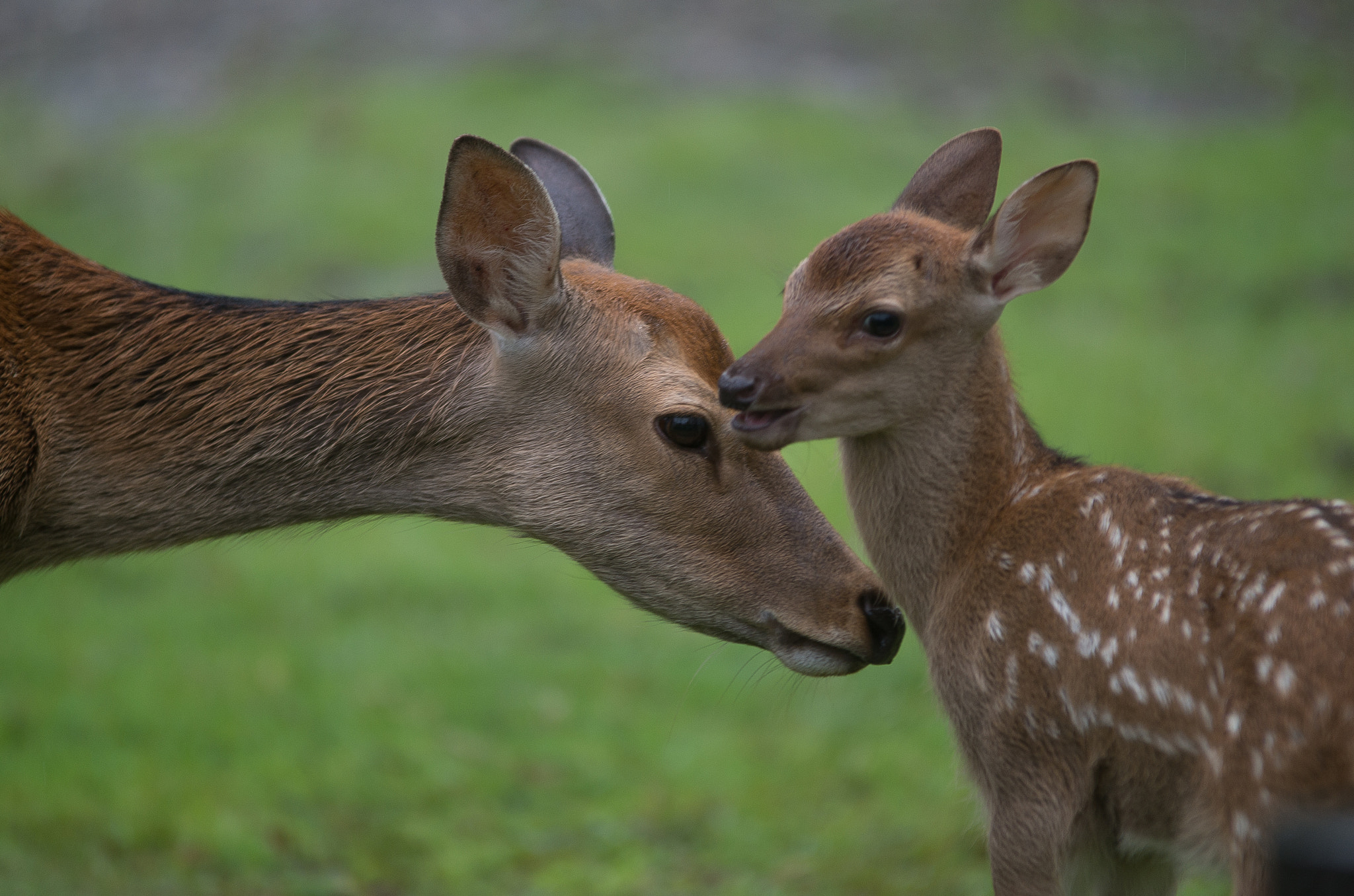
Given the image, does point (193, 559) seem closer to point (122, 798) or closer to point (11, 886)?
point (122, 798)

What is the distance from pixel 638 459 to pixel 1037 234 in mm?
1248

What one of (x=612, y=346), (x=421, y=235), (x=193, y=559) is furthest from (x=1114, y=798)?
(x=421, y=235)

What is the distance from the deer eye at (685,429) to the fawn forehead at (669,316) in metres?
0.14

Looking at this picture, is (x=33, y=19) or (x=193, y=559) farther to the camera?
(x=33, y=19)

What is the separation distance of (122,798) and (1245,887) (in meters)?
5.06

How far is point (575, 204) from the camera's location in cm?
473

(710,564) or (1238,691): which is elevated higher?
(710,564)

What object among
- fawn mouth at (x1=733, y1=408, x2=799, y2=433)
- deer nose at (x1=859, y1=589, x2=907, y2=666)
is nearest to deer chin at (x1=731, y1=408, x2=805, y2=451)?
fawn mouth at (x1=733, y1=408, x2=799, y2=433)

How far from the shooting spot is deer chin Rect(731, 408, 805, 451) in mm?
3535

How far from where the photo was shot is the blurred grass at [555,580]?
621 centimetres

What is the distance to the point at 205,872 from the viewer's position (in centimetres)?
596

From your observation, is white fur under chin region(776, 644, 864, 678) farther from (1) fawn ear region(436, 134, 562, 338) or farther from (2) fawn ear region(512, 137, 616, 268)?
(2) fawn ear region(512, 137, 616, 268)

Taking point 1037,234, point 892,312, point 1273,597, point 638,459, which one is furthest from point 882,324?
point 1273,597

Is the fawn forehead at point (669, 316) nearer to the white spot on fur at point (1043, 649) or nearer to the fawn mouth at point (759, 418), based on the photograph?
the fawn mouth at point (759, 418)
